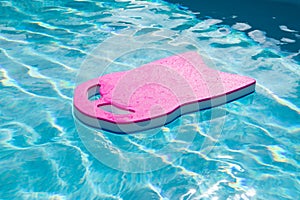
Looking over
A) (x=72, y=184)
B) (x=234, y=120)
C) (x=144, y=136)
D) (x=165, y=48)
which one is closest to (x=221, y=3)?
(x=165, y=48)

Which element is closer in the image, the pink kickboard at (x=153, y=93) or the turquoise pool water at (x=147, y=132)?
the turquoise pool water at (x=147, y=132)

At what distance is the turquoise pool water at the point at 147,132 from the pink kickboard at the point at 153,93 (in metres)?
0.08

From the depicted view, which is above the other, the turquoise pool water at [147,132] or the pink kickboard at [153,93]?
the pink kickboard at [153,93]

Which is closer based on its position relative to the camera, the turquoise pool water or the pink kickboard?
the turquoise pool water

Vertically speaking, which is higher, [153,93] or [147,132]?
[153,93]

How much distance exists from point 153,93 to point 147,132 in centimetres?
42

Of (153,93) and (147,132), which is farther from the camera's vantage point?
(153,93)

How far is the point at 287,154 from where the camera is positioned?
271cm

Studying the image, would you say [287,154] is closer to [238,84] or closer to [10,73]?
[238,84]

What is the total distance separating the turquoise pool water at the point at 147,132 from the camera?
245 centimetres

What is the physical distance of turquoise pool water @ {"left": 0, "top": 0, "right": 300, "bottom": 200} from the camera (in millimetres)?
2453

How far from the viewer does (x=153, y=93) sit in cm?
320

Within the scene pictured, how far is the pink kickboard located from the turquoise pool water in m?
0.08

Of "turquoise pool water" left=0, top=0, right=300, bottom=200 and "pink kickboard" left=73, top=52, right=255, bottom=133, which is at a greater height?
"pink kickboard" left=73, top=52, right=255, bottom=133
